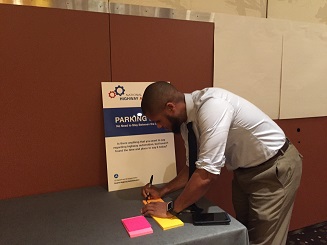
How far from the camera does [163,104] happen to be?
1289mm

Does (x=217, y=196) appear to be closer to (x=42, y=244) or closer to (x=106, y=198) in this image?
(x=106, y=198)

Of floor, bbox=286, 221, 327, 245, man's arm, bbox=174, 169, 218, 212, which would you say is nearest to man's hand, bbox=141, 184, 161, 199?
man's arm, bbox=174, 169, 218, 212

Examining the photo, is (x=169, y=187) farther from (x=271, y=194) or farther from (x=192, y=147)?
(x=271, y=194)

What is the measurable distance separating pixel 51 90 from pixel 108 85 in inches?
12.2

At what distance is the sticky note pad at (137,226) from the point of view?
3.60 ft

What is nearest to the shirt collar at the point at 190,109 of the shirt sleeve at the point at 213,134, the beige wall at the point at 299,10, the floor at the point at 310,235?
the shirt sleeve at the point at 213,134

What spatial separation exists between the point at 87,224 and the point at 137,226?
23cm

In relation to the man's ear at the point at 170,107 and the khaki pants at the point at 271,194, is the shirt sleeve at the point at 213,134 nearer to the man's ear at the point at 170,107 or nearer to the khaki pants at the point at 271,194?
the man's ear at the point at 170,107

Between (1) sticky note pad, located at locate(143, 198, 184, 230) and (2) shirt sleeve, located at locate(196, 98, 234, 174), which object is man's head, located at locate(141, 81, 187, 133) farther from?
(1) sticky note pad, located at locate(143, 198, 184, 230)

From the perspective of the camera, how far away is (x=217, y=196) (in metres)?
2.02

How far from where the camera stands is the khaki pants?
1.42 metres

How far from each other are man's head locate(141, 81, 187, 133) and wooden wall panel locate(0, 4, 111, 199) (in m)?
0.41

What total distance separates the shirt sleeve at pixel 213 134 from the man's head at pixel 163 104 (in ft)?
0.45

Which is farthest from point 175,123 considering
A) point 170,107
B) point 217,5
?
point 217,5
